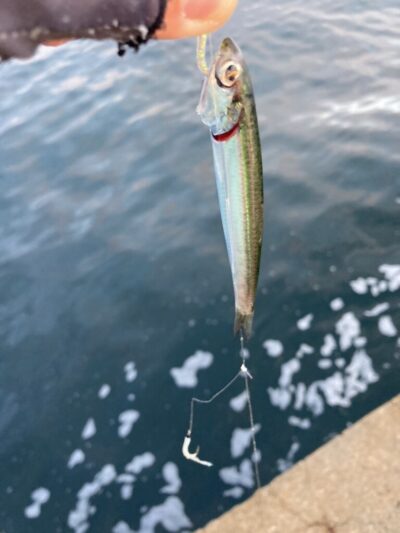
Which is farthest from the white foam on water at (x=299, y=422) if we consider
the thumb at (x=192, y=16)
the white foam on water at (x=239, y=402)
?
the thumb at (x=192, y=16)

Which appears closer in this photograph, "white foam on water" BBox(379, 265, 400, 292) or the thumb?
the thumb

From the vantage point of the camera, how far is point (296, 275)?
6.50 metres

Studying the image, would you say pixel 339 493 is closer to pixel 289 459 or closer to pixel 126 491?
pixel 289 459

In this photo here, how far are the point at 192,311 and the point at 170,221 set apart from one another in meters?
1.75

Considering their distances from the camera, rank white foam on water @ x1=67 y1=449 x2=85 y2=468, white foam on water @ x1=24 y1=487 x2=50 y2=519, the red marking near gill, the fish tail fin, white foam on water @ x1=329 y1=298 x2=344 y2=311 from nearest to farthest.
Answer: the red marking near gill < the fish tail fin < white foam on water @ x1=24 y1=487 x2=50 y2=519 < white foam on water @ x1=67 y1=449 x2=85 y2=468 < white foam on water @ x1=329 y1=298 x2=344 y2=311

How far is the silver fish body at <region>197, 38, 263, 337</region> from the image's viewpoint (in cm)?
231

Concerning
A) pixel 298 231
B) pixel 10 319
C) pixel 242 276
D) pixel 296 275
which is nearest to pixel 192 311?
pixel 296 275

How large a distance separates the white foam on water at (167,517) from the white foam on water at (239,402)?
0.98 m

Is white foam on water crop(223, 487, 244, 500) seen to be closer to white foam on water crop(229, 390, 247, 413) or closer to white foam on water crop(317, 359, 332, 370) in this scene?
white foam on water crop(229, 390, 247, 413)

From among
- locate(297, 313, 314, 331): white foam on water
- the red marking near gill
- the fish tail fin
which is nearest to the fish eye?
the red marking near gill

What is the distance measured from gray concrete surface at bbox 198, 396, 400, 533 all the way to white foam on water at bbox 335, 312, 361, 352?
3.82 feet

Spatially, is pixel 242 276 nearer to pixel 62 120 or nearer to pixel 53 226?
pixel 53 226

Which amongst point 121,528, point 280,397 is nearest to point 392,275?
point 280,397

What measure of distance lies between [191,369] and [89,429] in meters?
1.11
